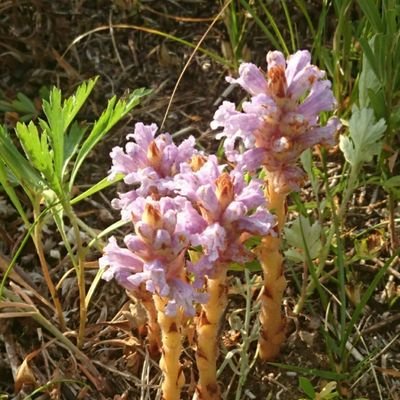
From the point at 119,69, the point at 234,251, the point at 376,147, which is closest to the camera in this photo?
the point at 234,251

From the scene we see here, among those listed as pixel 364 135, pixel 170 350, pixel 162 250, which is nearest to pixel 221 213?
pixel 162 250

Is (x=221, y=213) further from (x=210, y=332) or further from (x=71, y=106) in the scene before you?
(x=71, y=106)

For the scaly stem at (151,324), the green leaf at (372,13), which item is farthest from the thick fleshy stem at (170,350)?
the green leaf at (372,13)

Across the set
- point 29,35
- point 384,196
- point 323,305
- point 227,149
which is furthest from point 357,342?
point 29,35

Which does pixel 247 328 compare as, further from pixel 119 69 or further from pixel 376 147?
pixel 119 69

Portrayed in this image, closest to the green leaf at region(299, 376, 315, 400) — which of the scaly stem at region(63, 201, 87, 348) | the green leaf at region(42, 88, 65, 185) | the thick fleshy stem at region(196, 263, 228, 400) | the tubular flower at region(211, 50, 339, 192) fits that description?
the thick fleshy stem at region(196, 263, 228, 400)

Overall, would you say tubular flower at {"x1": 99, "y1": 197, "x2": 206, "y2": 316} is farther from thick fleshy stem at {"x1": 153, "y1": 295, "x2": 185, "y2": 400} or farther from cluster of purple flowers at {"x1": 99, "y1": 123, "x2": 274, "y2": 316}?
thick fleshy stem at {"x1": 153, "y1": 295, "x2": 185, "y2": 400}
